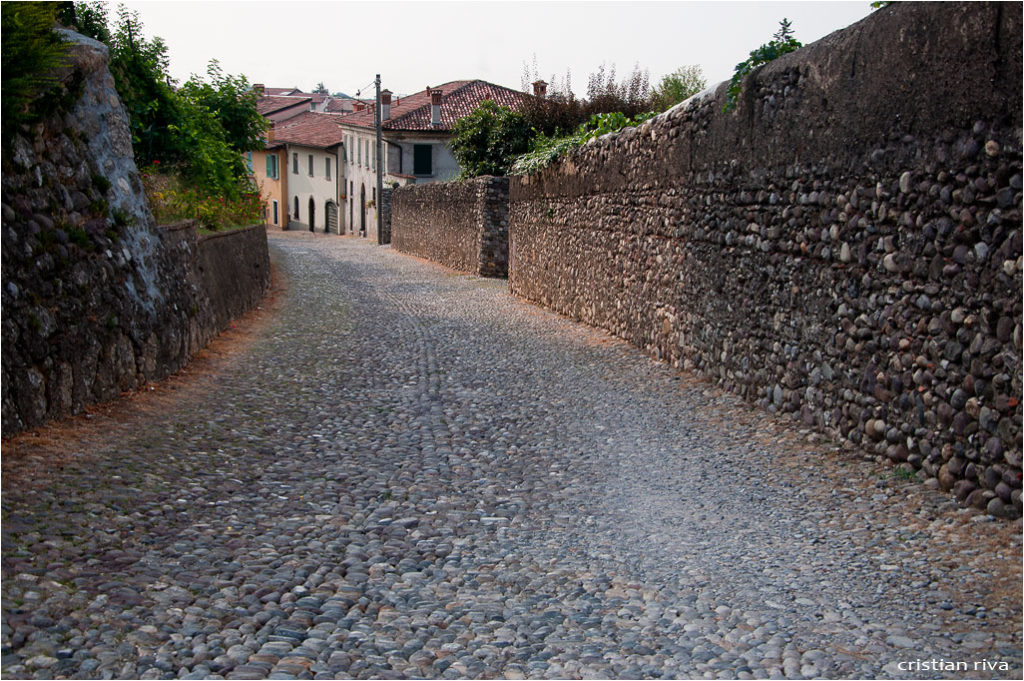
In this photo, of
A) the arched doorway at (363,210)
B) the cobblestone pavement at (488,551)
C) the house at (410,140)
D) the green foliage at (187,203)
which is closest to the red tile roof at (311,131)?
the house at (410,140)

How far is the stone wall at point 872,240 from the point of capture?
467 centimetres

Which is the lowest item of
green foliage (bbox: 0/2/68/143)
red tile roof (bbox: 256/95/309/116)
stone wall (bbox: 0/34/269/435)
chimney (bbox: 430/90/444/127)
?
stone wall (bbox: 0/34/269/435)

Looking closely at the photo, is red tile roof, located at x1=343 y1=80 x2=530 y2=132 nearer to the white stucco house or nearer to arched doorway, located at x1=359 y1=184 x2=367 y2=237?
arched doorway, located at x1=359 y1=184 x2=367 y2=237

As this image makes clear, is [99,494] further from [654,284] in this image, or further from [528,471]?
[654,284]

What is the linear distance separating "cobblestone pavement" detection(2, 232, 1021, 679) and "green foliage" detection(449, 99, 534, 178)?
19917 mm

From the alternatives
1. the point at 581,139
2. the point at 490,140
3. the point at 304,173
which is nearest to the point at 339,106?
the point at 304,173

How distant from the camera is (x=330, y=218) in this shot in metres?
53.2

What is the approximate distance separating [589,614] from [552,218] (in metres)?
11.1

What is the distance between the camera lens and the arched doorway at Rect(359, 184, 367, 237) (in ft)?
150

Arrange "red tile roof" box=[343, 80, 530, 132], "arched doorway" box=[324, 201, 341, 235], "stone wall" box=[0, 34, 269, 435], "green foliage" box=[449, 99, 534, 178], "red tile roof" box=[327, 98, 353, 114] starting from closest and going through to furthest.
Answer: "stone wall" box=[0, 34, 269, 435]
"green foliage" box=[449, 99, 534, 178]
"red tile roof" box=[343, 80, 530, 132]
"arched doorway" box=[324, 201, 341, 235]
"red tile roof" box=[327, 98, 353, 114]

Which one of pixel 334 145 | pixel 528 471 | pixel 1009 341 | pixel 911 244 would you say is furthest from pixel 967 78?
pixel 334 145

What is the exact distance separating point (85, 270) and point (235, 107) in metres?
15.9

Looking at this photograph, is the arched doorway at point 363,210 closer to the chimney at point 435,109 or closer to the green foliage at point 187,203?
the chimney at point 435,109

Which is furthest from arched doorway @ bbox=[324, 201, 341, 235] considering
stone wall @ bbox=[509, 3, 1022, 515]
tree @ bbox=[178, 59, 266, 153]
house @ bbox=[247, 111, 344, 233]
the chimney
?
stone wall @ bbox=[509, 3, 1022, 515]
